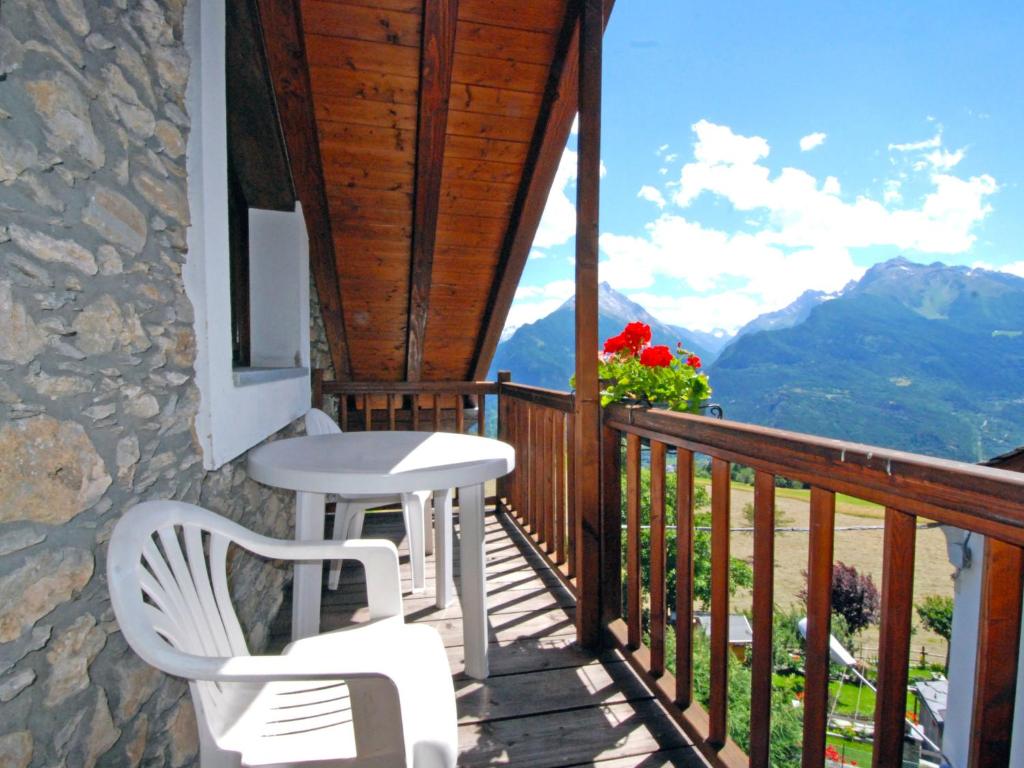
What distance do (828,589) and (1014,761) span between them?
0.38 m

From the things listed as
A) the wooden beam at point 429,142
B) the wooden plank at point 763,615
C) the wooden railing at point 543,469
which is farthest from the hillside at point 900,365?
the wooden plank at point 763,615

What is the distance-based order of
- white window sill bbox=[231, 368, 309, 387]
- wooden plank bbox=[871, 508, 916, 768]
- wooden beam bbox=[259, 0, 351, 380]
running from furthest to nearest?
wooden beam bbox=[259, 0, 351, 380] → white window sill bbox=[231, 368, 309, 387] → wooden plank bbox=[871, 508, 916, 768]

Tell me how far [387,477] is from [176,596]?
0.54m

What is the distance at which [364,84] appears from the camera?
2.79 meters

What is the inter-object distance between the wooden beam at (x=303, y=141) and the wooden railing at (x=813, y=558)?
224 centimetres

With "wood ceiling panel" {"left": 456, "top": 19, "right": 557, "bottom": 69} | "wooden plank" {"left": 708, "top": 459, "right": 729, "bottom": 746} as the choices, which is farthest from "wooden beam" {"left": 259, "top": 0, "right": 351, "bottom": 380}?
"wooden plank" {"left": 708, "top": 459, "right": 729, "bottom": 746}

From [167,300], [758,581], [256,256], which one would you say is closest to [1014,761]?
[758,581]

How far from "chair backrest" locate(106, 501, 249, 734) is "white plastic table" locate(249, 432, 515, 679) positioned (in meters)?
0.30

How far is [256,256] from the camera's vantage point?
3.16 meters

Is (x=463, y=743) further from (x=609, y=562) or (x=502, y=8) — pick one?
(x=502, y=8)

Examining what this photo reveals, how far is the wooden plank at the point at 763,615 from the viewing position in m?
1.28

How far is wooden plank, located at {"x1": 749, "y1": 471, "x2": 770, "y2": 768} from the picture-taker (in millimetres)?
1283

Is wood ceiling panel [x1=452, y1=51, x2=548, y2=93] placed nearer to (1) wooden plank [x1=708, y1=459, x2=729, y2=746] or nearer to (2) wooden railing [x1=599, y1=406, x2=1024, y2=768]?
(2) wooden railing [x1=599, y1=406, x2=1024, y2=768]

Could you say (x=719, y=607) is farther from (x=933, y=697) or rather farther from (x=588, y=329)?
(x=933, y=697)
